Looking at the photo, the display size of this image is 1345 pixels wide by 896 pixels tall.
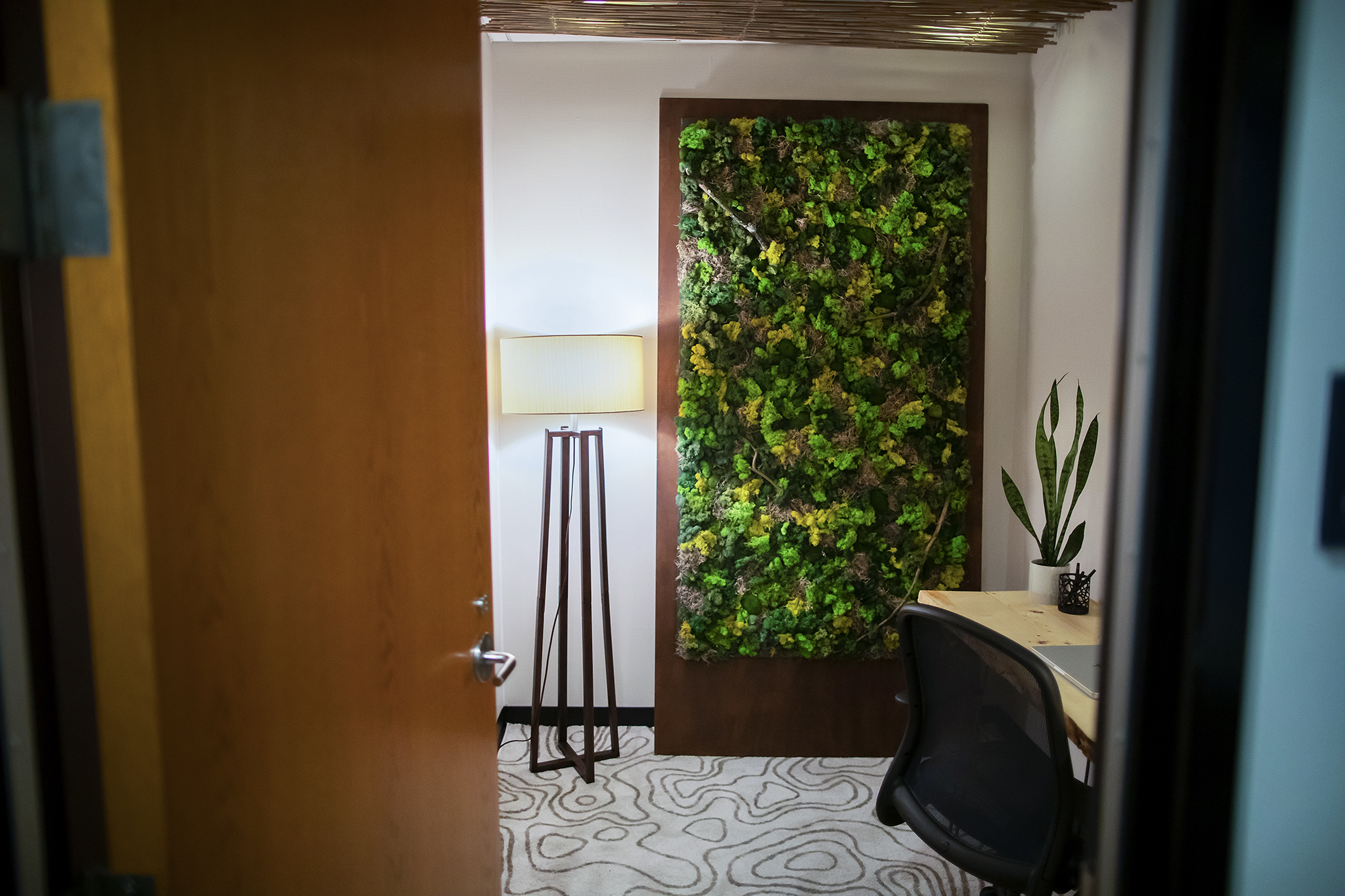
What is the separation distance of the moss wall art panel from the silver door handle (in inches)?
57.9

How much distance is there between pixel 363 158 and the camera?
0.89m

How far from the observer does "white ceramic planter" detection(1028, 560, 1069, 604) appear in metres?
2.19

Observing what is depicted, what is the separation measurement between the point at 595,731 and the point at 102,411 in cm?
273

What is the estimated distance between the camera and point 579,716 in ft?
10.00

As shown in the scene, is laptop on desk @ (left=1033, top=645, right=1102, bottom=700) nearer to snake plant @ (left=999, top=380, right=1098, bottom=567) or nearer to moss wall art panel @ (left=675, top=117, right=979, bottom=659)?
snake plant @ (left=999, top=380, right=1098, bottom=567)

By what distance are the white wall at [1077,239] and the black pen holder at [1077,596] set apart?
0.06 m

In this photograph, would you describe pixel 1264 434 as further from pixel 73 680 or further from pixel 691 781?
pixel 691 781

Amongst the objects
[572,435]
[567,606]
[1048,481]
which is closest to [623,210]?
[572,435]

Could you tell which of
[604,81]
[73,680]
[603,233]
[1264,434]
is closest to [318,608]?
→ [73,680]

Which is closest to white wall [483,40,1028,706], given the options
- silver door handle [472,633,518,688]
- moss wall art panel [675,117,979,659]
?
moss wall art panel [675,117,979,659]

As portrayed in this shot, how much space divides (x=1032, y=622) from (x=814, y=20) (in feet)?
6.37

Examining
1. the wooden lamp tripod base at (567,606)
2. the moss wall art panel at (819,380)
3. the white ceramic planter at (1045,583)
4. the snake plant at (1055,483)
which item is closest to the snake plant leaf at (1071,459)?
the snake plant at (1055,483)

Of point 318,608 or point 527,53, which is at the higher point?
point 527,53

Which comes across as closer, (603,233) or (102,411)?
(102,411)
